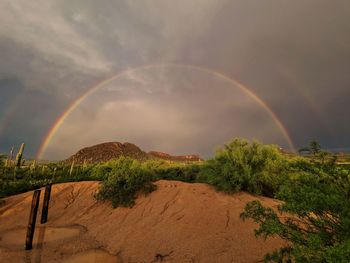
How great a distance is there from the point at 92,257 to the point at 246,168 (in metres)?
7.71

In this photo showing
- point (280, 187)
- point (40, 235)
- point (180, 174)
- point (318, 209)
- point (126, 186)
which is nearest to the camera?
point (318, 209)

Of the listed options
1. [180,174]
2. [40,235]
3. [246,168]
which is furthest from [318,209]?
[180,174]

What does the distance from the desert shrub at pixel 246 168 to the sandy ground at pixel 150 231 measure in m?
0.62

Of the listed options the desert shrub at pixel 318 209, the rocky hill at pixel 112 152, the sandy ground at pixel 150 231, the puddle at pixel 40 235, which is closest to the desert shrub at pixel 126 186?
the sandy ground at pixel 150 231

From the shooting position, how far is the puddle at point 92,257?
9.17 m

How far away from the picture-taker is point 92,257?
9477 mm

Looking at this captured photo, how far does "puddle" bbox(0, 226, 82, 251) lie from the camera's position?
11320mm

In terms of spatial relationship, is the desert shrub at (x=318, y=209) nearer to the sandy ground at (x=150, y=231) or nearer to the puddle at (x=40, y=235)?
the sandy ground at (x=150, y=231)

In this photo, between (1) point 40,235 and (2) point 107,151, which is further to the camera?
(2) point 107,151

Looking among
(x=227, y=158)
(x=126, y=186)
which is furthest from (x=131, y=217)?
(x=227, y=158)

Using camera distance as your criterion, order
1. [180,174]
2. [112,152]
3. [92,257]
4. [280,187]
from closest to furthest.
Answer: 1. [280,187]
2. [92,257]
3. [180,174]
4. [112,152]

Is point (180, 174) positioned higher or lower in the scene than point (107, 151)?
lower

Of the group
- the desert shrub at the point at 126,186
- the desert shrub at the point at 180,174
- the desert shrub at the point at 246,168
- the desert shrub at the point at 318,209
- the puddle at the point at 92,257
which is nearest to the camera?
the desert shrub at the point at 318,209

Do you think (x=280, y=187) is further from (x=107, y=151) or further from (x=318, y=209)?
(x=107, y=151)
